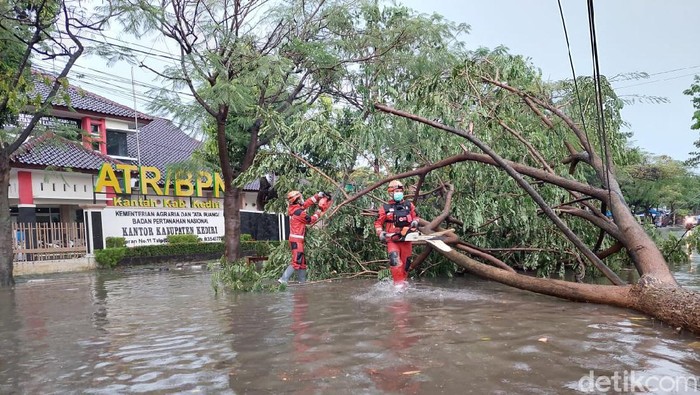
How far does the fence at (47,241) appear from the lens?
15719 millimetres

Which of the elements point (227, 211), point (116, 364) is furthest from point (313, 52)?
point (116, 364)

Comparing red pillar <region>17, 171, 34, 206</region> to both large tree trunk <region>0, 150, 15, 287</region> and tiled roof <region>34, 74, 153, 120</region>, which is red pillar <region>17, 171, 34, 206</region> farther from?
large tree trunk <region>0, 150, 15, 287</region>

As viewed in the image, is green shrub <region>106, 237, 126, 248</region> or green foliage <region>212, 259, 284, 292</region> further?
green shrub <region>106, 237, 126, 248</region>

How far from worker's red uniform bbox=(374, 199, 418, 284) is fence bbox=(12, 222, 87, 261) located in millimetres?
12029

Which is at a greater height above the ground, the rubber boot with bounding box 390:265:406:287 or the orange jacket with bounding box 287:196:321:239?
the orange jacket with bounding box 287:196:321:239

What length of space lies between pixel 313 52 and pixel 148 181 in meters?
12.0

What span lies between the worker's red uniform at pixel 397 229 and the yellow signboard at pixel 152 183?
35.3ft

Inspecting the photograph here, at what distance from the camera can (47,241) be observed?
16.1m

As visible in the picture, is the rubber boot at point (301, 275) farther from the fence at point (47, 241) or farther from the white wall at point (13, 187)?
the white wall at point (13, 187)

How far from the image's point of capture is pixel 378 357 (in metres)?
4.17

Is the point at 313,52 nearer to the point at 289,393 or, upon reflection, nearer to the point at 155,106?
the point at 155,106

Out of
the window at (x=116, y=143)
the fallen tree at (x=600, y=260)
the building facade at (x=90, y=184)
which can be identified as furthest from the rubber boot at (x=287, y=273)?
the window at (x=116, y=143)

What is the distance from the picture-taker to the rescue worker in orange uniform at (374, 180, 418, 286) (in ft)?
26.9

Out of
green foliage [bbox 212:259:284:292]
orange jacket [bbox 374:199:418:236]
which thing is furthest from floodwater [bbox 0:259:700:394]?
orange jacket [bbox 374:199:418:236]
